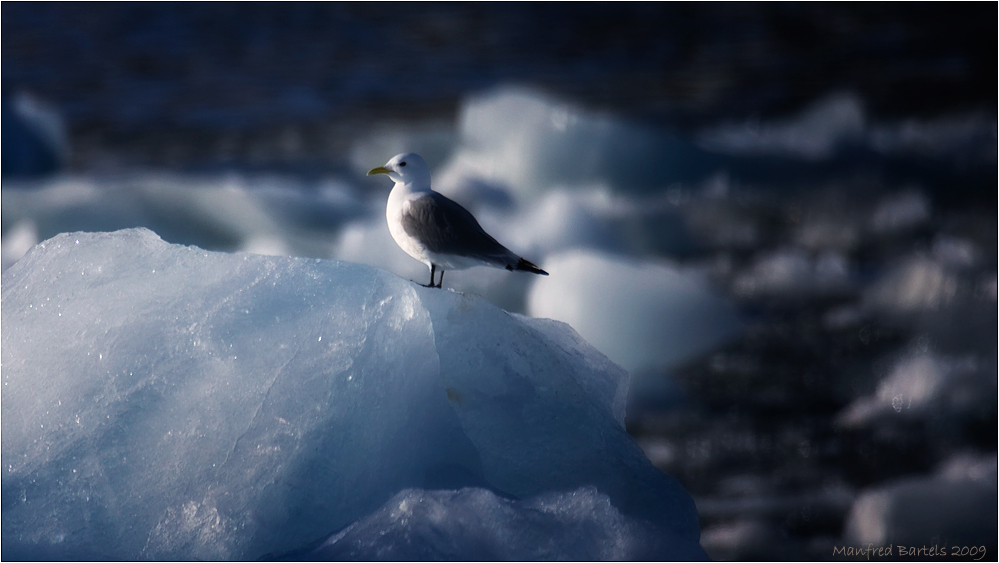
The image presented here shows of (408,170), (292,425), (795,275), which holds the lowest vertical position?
(292,425)

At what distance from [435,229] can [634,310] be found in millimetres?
3167

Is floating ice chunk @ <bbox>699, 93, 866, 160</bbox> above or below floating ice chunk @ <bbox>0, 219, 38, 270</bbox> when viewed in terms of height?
above

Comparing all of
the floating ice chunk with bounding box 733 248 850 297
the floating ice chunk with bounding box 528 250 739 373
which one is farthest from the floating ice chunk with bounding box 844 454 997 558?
the floating ice chunk with bounding box 733 248 850 297

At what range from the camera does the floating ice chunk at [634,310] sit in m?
4.96

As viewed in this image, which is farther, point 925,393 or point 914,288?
point 914,288

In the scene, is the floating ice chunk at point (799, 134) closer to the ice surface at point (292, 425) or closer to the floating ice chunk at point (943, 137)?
the floating ice chunk at point (943, 137)

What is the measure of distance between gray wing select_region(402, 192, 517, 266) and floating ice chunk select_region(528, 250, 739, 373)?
275 centimetres

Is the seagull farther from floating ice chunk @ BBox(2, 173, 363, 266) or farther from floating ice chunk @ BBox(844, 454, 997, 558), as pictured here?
floating ice chunk @ BBox(2, 173, 363, 266)

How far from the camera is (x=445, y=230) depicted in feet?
7.06

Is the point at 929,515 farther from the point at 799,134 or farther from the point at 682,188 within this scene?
the point at 799,134

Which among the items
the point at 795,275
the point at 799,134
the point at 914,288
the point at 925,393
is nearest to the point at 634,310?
the point at 925,393

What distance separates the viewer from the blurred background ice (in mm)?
4238

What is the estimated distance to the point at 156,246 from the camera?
236 centimetres

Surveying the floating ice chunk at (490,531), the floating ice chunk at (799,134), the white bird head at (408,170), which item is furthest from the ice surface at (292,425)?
the floating ice chunk at (799,134)
